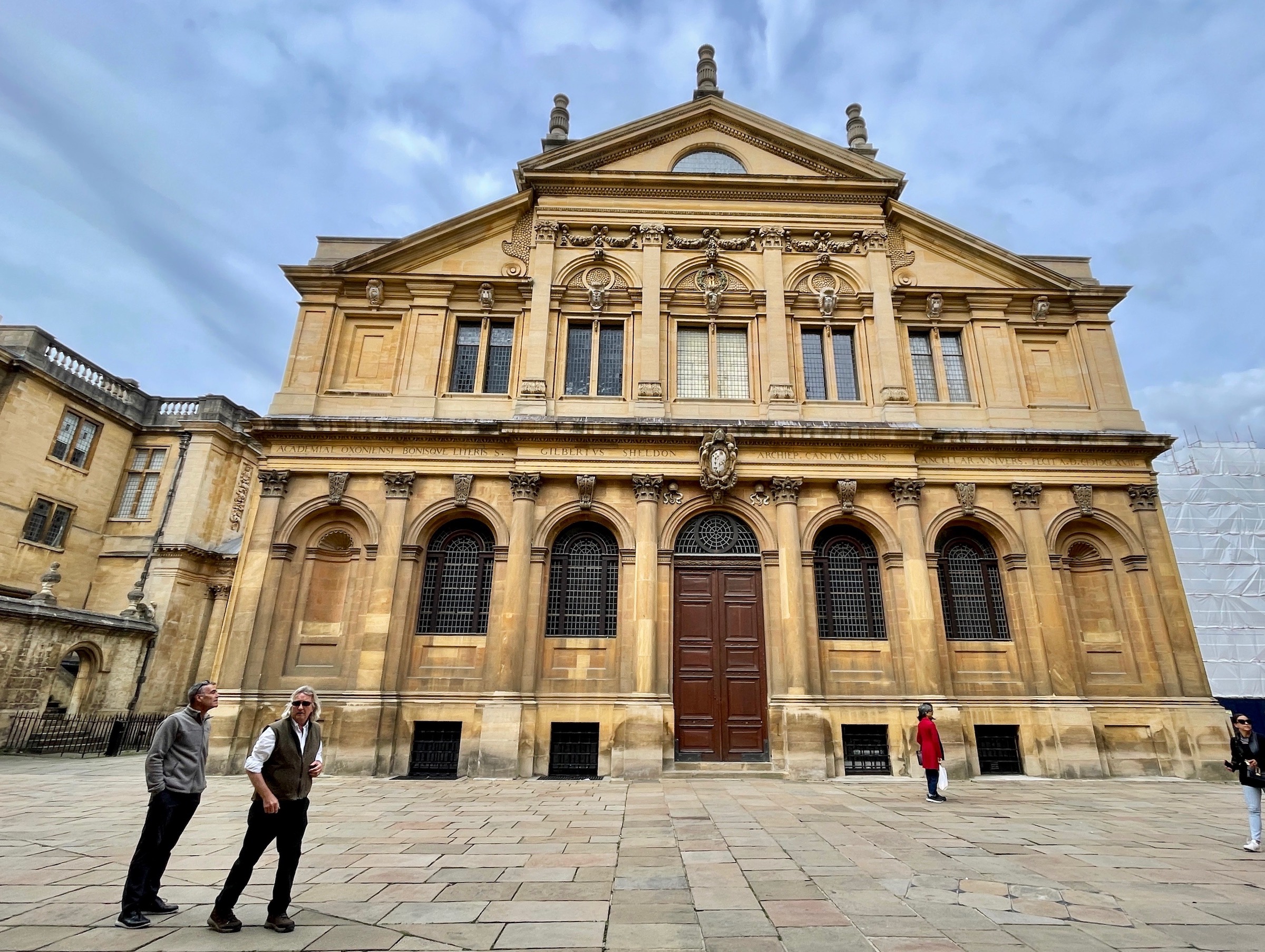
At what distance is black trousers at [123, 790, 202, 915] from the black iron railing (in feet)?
54.3

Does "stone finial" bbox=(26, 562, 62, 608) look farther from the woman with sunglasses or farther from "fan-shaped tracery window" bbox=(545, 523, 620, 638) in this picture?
the woman with sunglasses

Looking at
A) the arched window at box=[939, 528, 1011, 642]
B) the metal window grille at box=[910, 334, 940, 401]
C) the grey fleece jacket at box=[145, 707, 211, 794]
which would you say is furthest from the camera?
the metal window grille at box=[910, 334, 940, 401]

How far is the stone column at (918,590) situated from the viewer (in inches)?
641

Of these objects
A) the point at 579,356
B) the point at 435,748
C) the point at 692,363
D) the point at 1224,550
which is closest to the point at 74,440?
the point at 435,748

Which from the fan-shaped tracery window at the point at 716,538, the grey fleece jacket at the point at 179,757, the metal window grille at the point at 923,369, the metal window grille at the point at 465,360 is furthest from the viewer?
the metal window grille at the point at 923,369

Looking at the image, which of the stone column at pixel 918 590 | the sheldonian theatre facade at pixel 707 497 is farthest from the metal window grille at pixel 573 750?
the stone column at pixel 918 590

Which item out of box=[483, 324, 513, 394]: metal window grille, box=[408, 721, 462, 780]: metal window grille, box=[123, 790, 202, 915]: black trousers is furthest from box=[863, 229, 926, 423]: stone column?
box=[123, 790, 202, 915]: black trousers

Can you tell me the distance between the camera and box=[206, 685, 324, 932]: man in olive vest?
5281mm

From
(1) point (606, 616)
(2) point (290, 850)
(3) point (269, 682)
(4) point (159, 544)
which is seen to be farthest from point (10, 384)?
(2) point (290, 850)

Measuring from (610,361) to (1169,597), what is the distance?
17140 mm

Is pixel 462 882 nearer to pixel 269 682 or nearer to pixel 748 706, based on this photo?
pixel 748 706

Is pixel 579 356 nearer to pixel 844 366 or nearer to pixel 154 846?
pixel 844 366

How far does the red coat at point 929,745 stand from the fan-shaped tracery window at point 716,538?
602cm

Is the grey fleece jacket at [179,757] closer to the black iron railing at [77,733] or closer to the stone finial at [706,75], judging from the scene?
the black iron railing at [77,733]
